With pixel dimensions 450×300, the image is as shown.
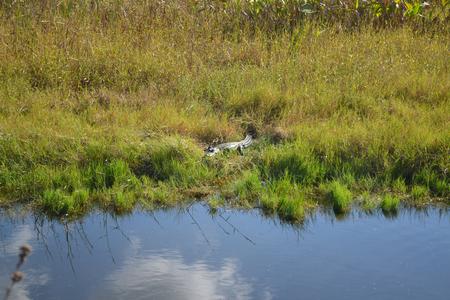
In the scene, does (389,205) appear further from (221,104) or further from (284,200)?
(221,104)

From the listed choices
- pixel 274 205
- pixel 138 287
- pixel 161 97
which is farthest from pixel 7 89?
pixel 138 287

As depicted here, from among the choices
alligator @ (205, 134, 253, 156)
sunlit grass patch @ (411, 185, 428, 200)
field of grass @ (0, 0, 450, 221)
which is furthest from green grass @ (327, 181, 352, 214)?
alligator @ (205, 134, 253, 156)

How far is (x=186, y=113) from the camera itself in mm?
7188

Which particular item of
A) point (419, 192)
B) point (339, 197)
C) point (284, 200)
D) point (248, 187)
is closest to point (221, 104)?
point (248, 187)

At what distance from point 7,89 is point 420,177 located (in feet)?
13.1

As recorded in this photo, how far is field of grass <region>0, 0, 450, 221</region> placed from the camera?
605cm

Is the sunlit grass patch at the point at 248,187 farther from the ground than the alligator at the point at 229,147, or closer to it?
closer to it

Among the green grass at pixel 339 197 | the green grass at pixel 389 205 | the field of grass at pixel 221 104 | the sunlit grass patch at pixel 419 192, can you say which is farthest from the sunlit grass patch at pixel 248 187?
the sunlit grass patch at pixel 419 192

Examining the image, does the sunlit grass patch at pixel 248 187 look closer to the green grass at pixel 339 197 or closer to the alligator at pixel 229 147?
the alligator at pixel 229 147

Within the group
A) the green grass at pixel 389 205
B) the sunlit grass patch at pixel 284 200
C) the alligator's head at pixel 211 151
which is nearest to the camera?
the sunlit grass patch at pixel 284 200

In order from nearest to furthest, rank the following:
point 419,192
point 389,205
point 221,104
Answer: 1. point 389,205
2. point 419,192
3. point 221,104

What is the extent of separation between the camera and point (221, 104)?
24.5ft

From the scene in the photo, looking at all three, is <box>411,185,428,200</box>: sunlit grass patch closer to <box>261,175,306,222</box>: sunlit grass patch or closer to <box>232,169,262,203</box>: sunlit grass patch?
<box>261,175,306,222</box>: sunlit grass patch

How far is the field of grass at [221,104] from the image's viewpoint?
605cm
